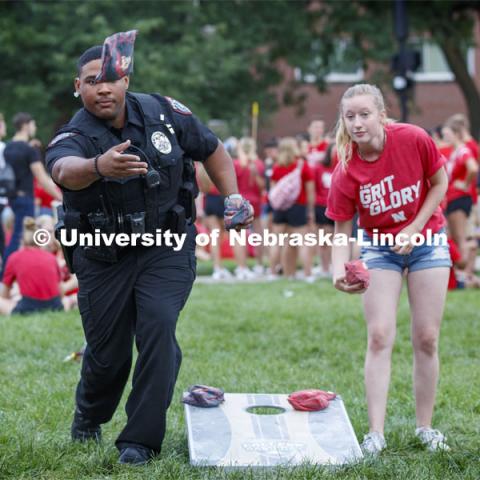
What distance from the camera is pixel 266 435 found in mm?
5016

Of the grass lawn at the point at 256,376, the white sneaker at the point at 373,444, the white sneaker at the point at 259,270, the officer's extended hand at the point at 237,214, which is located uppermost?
the officer's extended hand at the point at 237,214

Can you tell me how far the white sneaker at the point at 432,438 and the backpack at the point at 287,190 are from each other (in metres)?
8.72

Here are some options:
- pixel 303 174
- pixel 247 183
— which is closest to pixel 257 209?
pixel 247 183

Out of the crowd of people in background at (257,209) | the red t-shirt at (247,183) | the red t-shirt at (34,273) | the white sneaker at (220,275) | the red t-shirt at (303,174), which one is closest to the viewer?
the red t-shirt at (34,273)

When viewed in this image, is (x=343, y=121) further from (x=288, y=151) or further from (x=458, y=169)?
(x=288, y=151)

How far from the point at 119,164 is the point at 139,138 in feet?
1.85

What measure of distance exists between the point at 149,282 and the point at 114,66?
1.04 m

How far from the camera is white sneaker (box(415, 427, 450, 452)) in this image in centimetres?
513

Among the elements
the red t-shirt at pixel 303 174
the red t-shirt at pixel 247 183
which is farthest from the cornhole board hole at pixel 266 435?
the red t-shirt at pixel 247 183

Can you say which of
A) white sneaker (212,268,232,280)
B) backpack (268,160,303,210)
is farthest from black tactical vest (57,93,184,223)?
white sneaker (212,268,232,280)

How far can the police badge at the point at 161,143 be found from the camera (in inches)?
184

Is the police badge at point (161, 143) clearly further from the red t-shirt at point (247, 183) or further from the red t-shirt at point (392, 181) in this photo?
the red t-shirt at point (247, 183)

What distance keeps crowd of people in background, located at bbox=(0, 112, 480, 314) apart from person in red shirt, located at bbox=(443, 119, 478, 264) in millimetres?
13

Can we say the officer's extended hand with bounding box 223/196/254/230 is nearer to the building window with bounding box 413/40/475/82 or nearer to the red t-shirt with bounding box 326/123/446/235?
the red t-shirt with bounding box 326/123/446/235
